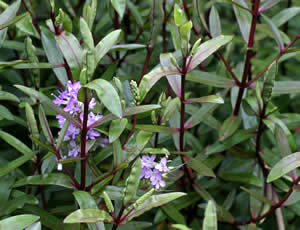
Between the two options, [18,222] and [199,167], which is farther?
[199,167]

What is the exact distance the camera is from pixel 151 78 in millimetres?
783

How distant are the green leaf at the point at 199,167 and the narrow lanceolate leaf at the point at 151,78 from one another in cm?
21

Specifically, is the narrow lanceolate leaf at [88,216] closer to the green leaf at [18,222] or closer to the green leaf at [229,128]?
the green leaf at [18,222]

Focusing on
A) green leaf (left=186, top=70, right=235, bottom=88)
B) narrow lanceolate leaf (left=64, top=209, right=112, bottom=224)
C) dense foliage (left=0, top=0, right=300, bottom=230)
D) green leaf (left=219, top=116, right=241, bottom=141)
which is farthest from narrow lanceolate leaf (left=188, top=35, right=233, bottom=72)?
narrow lanceolate leaf (left=64, top=209, right=112, bottom=224)

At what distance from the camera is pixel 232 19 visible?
1.54 m

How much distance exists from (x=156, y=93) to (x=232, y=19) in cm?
60

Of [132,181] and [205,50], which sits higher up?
[205,50]

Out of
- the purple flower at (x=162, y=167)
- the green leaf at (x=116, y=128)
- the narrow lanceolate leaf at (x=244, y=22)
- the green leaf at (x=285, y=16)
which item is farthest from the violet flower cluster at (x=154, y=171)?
the green leaf at (x=285, y=16)

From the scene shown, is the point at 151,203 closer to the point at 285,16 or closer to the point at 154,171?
the point at 154,171

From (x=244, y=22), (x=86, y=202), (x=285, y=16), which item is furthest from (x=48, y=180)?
(x=285, y=16)

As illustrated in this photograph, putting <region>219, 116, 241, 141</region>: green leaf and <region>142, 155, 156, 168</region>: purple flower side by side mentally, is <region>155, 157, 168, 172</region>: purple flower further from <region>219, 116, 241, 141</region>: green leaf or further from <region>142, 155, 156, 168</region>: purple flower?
<region>219, 116, 241, 141</region>: green leaf

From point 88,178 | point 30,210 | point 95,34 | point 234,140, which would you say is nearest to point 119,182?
point 88,178

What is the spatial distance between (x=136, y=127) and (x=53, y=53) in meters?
0.26

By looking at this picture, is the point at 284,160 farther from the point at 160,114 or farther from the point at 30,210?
the point at 30,210
